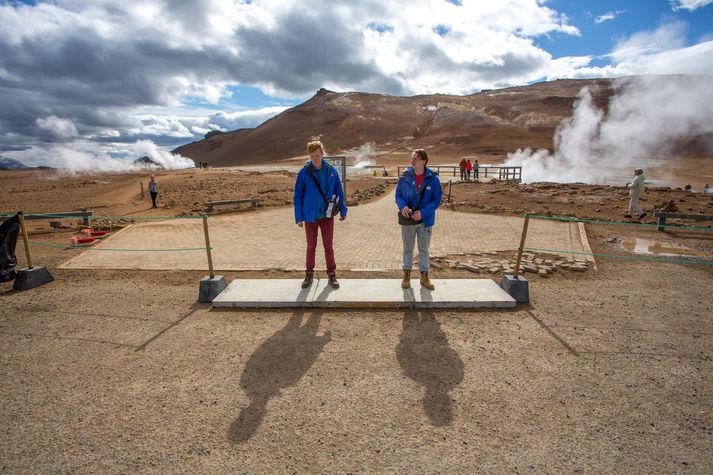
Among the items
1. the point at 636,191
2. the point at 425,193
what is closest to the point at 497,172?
the point at 636,191

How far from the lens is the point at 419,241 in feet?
17.5

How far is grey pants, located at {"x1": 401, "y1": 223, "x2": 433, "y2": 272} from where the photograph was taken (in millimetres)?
5231

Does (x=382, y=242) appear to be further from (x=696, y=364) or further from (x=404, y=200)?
(x=696, y=364)

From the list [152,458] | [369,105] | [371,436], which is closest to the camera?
[152,458]

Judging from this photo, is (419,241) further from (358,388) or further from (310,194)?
(358,388)

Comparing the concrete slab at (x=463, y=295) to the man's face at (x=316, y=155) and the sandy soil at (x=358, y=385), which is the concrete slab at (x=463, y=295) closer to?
the sandy soil at (x=358, y=385)

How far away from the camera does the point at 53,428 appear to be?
3016mm

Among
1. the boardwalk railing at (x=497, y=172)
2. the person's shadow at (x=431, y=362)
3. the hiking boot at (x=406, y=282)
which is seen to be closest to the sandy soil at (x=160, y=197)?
the boardwalk railing at (x=497, y=172)

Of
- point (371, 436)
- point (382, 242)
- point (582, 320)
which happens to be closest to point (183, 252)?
point (382, 242)

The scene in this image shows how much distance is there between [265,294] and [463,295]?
2.80 metres

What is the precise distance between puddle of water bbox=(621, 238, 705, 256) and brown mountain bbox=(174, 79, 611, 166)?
48.4 m

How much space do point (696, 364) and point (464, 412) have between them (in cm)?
267

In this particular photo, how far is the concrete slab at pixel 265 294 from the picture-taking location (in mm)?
5184

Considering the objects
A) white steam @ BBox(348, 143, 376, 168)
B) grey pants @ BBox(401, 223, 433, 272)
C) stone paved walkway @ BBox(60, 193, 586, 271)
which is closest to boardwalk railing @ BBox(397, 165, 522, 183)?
stone paved walkway @ BBox(60, 193, 586, 271)
